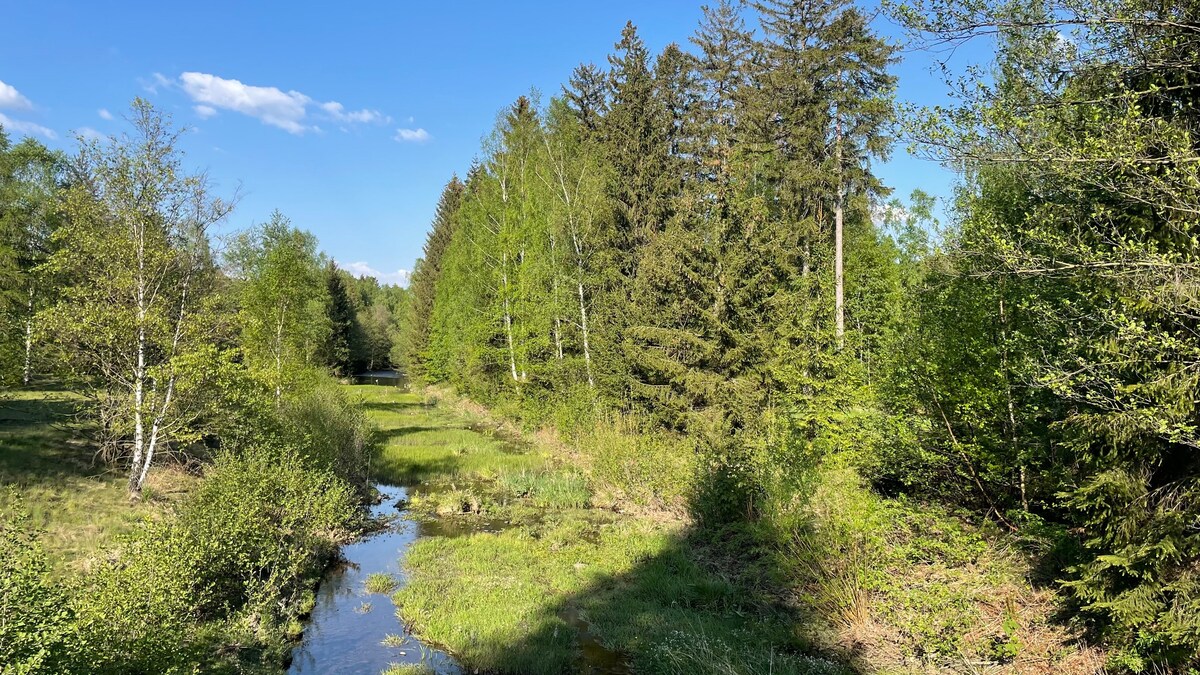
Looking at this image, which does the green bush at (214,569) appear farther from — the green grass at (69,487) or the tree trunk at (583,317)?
the tree trunk at (583,317)

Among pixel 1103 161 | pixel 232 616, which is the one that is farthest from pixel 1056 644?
pixel 232 616

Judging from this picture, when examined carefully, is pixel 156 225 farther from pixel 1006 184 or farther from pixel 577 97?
pixel 577 97

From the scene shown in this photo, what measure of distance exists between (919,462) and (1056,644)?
4318 mm

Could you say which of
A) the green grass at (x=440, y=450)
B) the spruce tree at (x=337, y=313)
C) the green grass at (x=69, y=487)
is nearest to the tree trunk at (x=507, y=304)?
the green grass at (x=440, y=450)

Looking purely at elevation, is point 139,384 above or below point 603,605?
above

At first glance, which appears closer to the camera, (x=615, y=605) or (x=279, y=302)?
(x=615, y=605)

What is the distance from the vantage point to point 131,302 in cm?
1358

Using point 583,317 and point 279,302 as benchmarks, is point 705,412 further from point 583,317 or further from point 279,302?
point 279,302

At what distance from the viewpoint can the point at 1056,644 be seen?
712 cm

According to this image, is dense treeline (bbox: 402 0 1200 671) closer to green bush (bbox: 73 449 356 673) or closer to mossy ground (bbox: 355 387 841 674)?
mossy ground (bbox: 355 387 841 674)

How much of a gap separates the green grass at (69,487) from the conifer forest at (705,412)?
4.9 inches

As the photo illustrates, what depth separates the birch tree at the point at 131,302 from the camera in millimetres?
12742

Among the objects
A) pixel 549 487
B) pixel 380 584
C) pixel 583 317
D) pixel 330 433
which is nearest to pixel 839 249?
pixel 583 317

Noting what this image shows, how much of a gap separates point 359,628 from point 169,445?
8.63 meters
